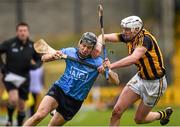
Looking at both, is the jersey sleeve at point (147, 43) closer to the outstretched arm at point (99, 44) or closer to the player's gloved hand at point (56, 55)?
the outstretched arm at point (99, 44)

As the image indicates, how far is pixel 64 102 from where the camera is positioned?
13.1 m

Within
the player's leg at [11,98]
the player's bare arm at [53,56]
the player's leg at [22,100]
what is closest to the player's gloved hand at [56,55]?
the player's bare arm at [53,56]

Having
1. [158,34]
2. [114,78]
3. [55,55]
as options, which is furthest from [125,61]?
[158,34]

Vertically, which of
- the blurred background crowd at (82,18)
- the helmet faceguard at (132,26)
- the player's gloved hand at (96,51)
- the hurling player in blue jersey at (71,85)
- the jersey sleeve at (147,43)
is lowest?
the blurred background crowd at (82,18)

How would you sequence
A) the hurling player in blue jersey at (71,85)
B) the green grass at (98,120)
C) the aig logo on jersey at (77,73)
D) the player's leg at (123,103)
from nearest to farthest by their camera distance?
the hurling player in blue jersey at (71,85), the aig logo on jersey at (77,73), the player's leg at (123,103), the green grass at (98,120)

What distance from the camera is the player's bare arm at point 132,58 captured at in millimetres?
12984

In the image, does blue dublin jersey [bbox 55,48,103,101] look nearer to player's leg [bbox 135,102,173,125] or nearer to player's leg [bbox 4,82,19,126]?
player's leg [bbox 135,102,173,125]

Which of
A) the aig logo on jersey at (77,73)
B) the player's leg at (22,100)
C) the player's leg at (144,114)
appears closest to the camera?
the aig logo on jersey at (77,73)

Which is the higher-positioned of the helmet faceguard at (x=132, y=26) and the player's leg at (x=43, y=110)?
the helmet faceguard at (x=132, y=26)

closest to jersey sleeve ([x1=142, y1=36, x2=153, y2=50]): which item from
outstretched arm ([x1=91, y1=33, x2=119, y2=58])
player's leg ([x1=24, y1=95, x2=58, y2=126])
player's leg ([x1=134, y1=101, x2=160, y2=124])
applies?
outstretched arm ([x1=91, y1=33, x2=119, y2=58])

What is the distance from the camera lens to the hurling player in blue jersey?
12.9m

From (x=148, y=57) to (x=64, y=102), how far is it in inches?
63.2

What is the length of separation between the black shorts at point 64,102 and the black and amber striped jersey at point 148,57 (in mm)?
1253

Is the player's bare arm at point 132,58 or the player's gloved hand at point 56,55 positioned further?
the player's bare arm at point 132,58
